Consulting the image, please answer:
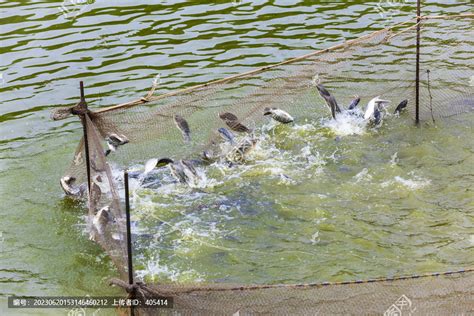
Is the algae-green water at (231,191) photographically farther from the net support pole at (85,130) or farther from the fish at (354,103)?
the net support pole at (85,130)

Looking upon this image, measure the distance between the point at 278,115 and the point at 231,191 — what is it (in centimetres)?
137

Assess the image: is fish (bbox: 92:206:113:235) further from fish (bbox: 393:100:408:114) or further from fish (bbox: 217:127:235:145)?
fish (bbox: 393:100:408:114)

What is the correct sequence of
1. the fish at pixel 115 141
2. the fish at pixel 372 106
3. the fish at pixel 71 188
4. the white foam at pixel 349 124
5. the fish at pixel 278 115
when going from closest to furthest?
1. the fish at pixel 115 141
2. the fish at pixel 71 188
3. the fish at pixel 278 115
4. the fish at pixel 372 106
5. the white foam at pixel 349 124

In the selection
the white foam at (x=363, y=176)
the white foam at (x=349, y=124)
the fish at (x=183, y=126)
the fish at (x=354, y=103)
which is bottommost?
the white foam at (x=363, y=176)

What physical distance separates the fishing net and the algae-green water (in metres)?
0.42

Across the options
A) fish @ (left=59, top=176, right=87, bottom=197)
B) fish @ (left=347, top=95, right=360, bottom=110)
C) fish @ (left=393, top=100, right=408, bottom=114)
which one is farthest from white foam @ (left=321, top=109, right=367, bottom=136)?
fish @ (left=59, top=176, right=87, bottom=197)

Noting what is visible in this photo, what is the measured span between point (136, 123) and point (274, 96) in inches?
78.4

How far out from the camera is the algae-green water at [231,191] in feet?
26.5

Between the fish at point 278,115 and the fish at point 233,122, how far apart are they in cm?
40

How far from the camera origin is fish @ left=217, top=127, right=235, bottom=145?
988 centimetres

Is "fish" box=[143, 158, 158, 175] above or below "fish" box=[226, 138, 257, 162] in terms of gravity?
above

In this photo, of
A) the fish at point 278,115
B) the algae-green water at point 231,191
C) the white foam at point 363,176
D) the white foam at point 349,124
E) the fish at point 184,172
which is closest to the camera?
the algae-green water at point 231,191

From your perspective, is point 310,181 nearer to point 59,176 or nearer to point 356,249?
point 356,249

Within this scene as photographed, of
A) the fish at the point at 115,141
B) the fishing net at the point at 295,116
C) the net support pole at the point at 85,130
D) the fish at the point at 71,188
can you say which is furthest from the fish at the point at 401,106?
the net support pole at the point at 85,130
